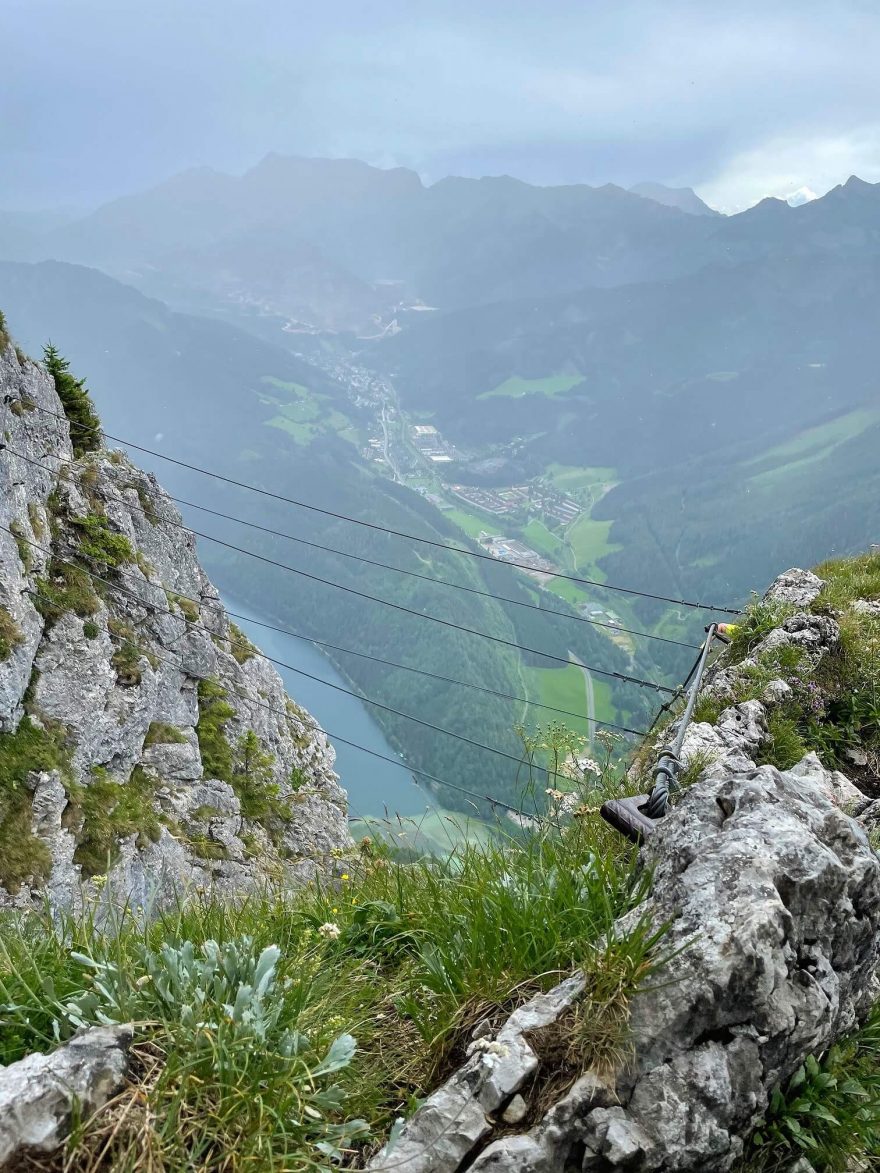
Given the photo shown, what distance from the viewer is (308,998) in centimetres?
314

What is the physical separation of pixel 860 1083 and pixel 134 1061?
10.2 feet

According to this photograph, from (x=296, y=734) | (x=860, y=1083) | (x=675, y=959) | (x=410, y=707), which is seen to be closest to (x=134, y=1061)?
(x=675, y=959)

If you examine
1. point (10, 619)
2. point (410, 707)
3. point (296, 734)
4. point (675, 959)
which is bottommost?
point (410, 707)

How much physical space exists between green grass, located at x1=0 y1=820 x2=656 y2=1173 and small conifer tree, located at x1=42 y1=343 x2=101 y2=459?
29882mm

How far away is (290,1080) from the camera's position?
266cm

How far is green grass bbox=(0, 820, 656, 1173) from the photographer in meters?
2.56

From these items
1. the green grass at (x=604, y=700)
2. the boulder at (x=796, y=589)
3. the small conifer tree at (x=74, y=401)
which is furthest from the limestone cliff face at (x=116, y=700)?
the green grass at (x=604, y=700)

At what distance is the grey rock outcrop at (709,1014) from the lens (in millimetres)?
2693

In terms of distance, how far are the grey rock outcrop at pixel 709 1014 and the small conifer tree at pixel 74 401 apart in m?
31.2

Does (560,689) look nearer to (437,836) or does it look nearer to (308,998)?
(437,836)

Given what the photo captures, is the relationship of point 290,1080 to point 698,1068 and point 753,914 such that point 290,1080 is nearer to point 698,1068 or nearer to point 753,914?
point 698,1068

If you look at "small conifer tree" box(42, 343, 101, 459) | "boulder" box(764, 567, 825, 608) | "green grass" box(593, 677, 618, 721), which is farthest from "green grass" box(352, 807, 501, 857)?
"green grass" box(593, 677, 618, 721)

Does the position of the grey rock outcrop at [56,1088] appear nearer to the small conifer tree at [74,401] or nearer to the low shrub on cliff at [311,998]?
the low shrub on cliff at [311,998]

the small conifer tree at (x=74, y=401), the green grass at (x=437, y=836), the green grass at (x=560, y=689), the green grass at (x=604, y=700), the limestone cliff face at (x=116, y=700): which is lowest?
the green grass at (x=560, y=689)
